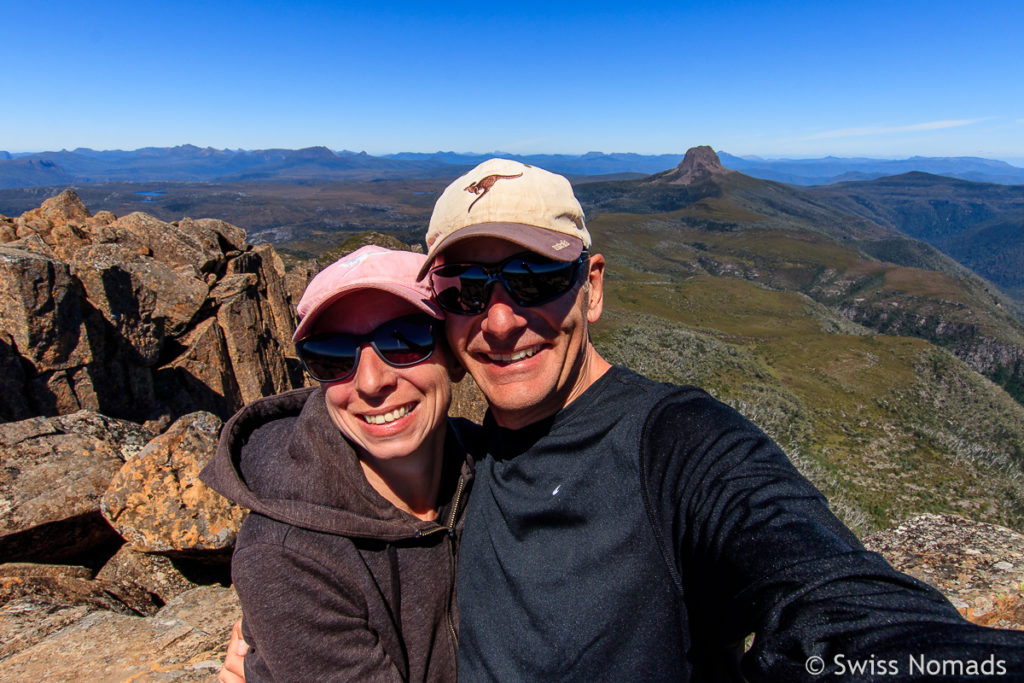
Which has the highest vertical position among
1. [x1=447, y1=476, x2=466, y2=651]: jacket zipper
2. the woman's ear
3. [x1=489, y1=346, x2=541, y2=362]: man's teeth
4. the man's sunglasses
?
the man's sunglasses

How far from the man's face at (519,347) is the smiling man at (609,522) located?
14mm

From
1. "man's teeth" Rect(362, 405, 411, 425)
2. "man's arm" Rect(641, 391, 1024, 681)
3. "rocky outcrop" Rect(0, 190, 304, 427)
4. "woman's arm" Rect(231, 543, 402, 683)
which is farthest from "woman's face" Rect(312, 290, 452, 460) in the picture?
"rocky outcrop" Rect(0, 190, 304, 427)

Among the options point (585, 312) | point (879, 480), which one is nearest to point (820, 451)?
point (879, 480)

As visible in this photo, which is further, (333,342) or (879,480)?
(879,480)

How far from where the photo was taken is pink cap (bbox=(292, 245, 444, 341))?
10.9 ft

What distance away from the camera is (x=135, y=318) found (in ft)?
42.4

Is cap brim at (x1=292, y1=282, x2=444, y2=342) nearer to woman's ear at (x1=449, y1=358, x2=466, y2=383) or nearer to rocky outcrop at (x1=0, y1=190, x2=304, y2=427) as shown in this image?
woman's ear at (x1=449, y1=358, x2=466, y2=383)

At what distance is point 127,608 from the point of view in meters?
6.80

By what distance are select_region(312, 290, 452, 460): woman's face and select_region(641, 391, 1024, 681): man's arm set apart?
1.68m

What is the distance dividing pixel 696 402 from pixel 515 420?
131 centimetres

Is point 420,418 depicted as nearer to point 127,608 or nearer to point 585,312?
point 585,312

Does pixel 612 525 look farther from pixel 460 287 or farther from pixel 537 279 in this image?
pixel 460 287

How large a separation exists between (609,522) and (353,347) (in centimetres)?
211

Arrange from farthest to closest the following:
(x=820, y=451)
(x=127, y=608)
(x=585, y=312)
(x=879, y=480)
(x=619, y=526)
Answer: (x=820, y=451), (x=879, y=480), (x=127, y=608), (x=585, y=312), (x=619, y=526)
